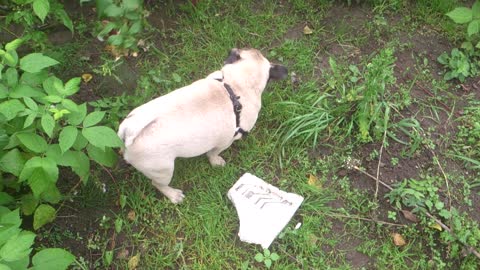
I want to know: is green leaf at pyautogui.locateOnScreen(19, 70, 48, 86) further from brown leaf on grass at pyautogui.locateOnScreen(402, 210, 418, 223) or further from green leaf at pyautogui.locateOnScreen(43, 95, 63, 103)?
brown leaf on grass at pyautogui.locateOnScreen(402, 210, 418, 223)

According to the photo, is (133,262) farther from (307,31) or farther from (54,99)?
(307,31)

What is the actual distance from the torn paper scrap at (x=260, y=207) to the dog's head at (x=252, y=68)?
81 centimetres

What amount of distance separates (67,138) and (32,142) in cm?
27

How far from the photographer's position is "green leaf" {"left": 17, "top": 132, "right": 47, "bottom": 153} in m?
2.37

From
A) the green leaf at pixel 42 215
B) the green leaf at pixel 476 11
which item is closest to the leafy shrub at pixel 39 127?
the green leaf at pixel 42 215

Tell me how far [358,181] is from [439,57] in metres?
1.48

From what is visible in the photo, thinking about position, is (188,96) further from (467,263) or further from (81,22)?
(467,263)

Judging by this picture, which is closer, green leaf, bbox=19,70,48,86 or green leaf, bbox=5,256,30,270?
green leaf, bbox=5,256,30,270

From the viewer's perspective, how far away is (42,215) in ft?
9.51

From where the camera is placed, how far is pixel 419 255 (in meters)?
3.11

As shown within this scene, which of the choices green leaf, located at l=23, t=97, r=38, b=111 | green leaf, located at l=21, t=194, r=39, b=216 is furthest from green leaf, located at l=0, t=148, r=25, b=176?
green leaf, located at l=21, t=194, r=39, b=216

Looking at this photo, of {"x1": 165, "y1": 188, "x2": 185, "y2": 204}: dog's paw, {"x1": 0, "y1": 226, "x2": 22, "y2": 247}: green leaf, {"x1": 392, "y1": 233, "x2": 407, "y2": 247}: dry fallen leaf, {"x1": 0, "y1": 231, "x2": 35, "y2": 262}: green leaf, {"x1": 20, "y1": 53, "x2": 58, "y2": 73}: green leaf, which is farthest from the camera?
{"x1": 165, "y1": 188, "x2": 185, "y2": 204}: dog's paw

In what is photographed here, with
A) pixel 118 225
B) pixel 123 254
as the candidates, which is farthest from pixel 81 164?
pixel 123 254

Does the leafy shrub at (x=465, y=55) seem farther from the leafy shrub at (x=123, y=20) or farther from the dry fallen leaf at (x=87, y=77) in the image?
the dry fallen leaf at (x=87, y=77)
